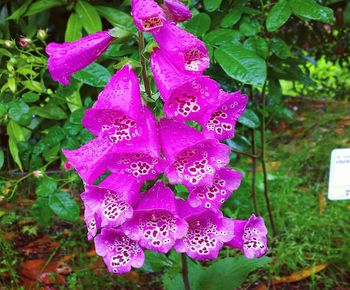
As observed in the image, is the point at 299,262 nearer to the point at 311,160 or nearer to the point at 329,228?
the point at 329,228

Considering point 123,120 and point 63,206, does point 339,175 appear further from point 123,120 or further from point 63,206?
point 123,120

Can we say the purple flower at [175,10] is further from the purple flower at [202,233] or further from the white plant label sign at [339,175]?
the white plant label sign at [339,175]

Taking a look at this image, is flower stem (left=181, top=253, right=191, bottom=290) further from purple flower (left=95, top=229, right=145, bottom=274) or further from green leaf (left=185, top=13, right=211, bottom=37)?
green leaf (left=185, top=13, right=211, bottom=37)

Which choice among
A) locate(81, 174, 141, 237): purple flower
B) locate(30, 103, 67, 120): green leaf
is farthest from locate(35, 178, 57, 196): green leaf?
locate(81, 174, 141, 237): purple flower

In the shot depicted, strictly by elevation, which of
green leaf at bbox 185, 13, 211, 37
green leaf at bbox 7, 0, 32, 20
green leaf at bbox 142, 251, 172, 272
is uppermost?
green leaf at bbox 185, 13, 211, 37

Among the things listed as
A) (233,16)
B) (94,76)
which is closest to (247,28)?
(233,16)

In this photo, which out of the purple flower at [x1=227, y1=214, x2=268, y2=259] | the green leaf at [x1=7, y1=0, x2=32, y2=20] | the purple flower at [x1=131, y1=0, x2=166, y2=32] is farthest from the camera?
the green leaf at [x1=7, y1=0, x2=32, y2=20]

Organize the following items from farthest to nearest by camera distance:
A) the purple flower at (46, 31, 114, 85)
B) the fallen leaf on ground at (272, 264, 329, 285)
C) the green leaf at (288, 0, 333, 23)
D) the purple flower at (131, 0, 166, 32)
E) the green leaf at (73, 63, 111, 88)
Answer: the fallen leaf on ground at (272, 264, 329, 285), the green leaf at (73, 63, 111, 88), the green leaf at (288, 0, 333, 23), the purple flower at (46, 31, 114, 85), the purple flower at (131, 0, 166, 32)

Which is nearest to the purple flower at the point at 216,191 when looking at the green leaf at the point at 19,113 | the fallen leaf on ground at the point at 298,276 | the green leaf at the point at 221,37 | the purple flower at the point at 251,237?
the purple flower at the point at 251,237
